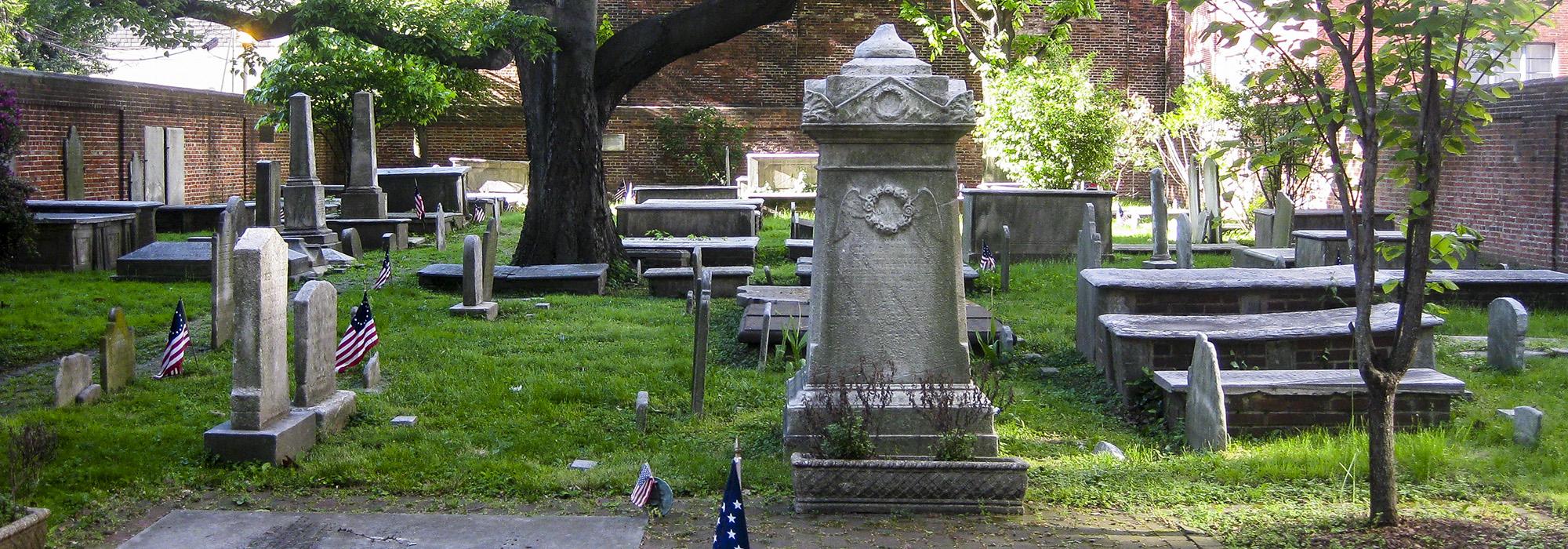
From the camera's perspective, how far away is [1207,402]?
23.5ft

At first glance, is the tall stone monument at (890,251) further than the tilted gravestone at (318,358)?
No

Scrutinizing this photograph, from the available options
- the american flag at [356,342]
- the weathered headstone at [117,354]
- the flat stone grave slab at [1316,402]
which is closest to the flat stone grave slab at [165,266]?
the weathered headstone at [117,354]

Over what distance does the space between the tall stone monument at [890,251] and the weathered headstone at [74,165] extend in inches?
683

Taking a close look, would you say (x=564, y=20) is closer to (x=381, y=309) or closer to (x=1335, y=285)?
(x=381, y=309)

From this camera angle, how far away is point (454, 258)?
17.7 meters

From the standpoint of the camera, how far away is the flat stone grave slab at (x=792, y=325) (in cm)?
1025

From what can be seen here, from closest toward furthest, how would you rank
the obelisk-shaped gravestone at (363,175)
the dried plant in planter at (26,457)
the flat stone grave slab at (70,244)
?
the dried plant in planter at (26,457) → the flat stone grave slab at (70,244) → the obelisk-shaped gravestone at (363,175)

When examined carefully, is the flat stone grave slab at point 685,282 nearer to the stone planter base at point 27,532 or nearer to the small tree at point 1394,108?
the small tree at point 1394,108

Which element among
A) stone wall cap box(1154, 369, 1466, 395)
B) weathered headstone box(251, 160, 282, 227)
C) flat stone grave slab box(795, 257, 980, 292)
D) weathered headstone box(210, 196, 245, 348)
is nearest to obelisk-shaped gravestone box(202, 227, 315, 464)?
weathered headstone box(210, 196, 245, 348)

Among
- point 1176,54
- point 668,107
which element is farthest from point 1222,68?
point 668,107

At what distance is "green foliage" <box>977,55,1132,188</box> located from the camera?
755 inches

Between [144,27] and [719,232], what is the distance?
28.7ft

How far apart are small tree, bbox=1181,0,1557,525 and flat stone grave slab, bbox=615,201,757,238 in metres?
13.3

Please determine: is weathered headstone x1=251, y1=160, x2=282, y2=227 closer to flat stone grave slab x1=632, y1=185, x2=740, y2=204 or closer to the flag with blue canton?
flat stone grave slab x1=632, y1=185, x2=740, y2=204
